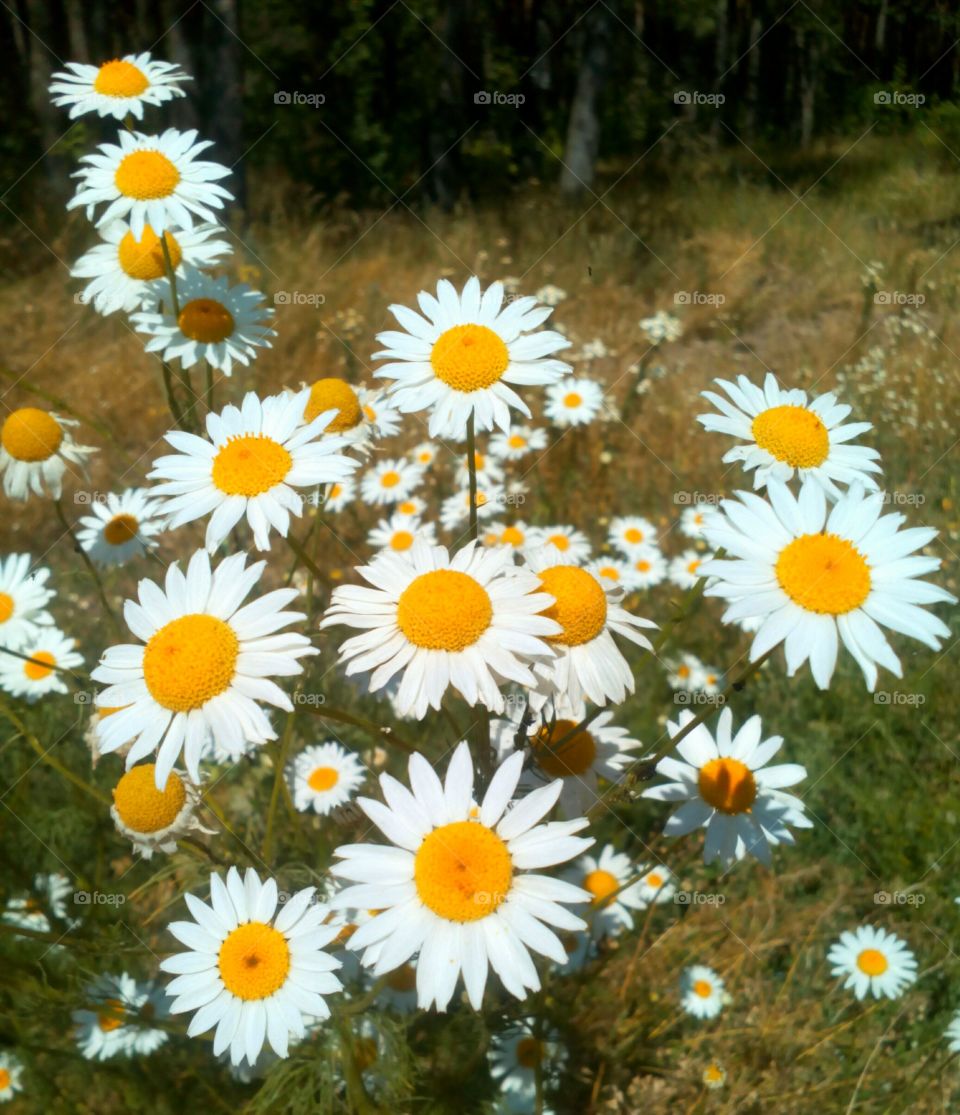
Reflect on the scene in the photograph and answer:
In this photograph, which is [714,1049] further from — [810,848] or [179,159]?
[179,159]

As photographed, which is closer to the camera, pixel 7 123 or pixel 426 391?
pixel 426 391

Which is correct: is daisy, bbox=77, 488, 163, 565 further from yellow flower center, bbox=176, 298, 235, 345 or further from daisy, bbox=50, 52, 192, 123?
daisy, bbox=50, 52, 192, 123

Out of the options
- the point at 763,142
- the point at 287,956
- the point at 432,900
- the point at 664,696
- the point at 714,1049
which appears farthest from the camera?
the point at 763,142

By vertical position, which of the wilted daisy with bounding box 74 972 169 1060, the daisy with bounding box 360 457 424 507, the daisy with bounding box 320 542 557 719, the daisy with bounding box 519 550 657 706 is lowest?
the wilted daisy with bounding box 74 972 169 1060

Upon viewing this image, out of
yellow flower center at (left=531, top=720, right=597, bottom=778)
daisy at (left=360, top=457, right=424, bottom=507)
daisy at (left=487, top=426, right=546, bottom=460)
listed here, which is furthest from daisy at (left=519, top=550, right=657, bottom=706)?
daisy at (left=487, top=426, right=546, bottom=460)

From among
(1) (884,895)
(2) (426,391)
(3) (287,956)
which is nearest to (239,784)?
(3) (287,956)

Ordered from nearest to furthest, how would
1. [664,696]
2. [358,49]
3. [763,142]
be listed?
1. [664,696]
2. [763,142]
3. [358,49]
